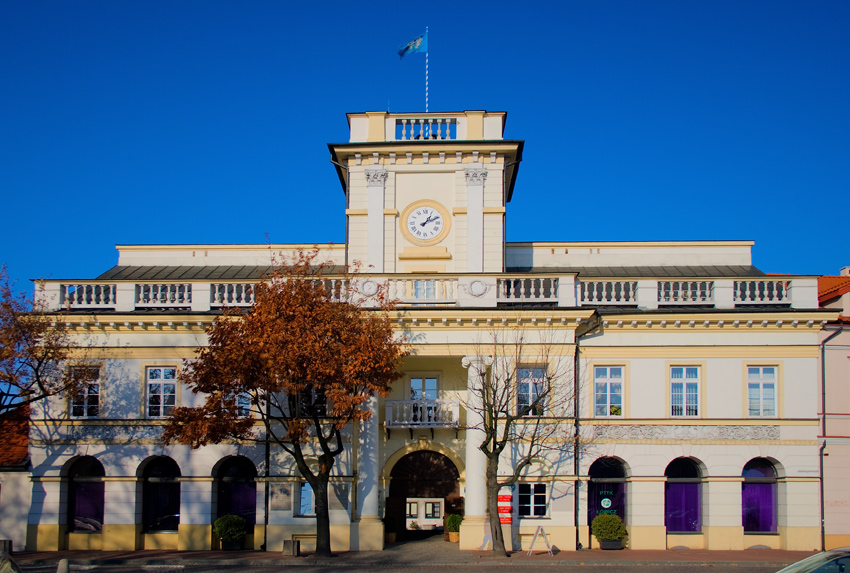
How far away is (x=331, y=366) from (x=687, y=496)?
1274cm

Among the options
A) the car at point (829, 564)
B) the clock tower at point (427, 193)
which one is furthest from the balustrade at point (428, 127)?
the car at point (829, 564)

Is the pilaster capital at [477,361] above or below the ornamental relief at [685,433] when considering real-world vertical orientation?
above

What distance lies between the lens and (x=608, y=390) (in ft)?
90.8

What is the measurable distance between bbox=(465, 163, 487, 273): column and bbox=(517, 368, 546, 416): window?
4.03 m

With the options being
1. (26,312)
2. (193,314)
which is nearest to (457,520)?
(193,314)

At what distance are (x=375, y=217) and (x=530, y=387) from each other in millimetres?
7931

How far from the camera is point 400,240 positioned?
29594 mm

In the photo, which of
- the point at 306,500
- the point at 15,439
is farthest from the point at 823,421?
the point at 15,439

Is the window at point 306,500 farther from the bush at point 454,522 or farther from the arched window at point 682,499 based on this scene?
the arched window at point 682,499

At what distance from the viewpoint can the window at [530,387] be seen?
26328mm

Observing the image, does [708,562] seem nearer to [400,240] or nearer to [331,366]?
[331,366]

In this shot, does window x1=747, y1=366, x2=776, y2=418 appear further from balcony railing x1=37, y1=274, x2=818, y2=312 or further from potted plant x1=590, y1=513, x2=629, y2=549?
potted plant x1=590, y1=513, x2=629, y2=549

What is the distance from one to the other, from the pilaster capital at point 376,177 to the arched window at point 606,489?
39.2 feet

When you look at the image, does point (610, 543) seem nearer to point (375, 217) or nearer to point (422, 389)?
point (422, 389)
